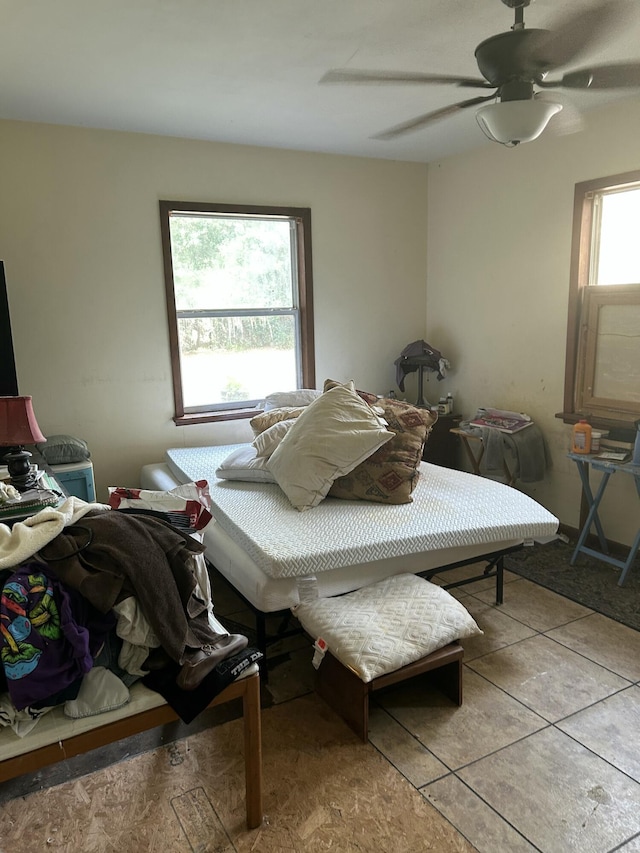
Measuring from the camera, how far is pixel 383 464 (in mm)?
2969

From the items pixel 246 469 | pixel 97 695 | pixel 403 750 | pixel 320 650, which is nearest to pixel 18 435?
pixel 246 469

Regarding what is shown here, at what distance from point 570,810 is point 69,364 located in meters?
3.38

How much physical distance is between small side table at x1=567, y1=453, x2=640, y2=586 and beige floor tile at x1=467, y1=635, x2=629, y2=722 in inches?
33.9

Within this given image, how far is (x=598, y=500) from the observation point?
11.3 feet

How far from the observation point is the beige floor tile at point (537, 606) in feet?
9.52

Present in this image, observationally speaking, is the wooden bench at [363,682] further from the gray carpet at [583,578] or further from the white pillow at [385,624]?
the gray carpet at [583,578]

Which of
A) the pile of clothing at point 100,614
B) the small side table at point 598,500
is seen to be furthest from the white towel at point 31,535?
the small side table at point 598,500

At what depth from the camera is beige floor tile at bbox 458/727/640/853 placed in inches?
68.2

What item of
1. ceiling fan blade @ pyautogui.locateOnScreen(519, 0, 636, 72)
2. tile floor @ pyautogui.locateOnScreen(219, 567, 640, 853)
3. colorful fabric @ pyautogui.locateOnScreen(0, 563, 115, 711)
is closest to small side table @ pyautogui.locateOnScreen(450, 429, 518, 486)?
tile floor @ pyautogui.locateOnScreen(219, 567, 640, 853)

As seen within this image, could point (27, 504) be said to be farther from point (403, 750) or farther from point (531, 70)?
point (531, 70)

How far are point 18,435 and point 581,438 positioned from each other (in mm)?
2972

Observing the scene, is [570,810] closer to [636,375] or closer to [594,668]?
[594,668]

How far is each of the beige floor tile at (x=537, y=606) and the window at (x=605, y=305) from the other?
43.7 inches

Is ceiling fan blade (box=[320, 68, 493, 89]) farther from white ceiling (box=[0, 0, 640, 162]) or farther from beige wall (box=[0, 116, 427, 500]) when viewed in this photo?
beige wall (box=[0, 116, 427, 500])
